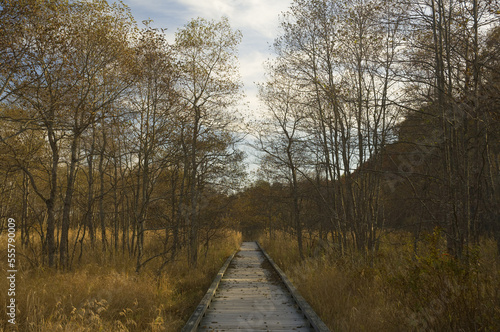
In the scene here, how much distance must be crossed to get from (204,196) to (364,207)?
27.5 ft

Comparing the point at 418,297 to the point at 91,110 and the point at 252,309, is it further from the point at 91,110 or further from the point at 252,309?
the point at 91,110

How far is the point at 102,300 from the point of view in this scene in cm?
577

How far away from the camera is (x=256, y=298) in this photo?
28.6 ft

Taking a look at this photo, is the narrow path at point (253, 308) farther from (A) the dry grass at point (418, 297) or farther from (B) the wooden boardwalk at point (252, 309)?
(A) the dry grass at point (418, 297)

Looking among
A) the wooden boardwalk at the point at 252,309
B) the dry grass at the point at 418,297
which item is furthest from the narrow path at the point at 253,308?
the dry grass at the point at 418,297

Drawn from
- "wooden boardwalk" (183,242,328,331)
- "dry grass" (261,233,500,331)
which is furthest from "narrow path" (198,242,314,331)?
"dry grass" (261,233,500,331)

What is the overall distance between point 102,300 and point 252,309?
10.6 ft

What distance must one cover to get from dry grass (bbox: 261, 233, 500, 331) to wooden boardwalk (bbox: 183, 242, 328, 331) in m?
0.54

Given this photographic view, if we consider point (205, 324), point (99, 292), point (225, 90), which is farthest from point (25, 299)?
point (225, 90)

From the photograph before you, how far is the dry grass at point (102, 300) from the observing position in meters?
5.45

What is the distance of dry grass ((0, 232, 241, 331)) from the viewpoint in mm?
5453

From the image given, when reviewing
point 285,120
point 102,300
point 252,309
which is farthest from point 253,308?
point 285,120

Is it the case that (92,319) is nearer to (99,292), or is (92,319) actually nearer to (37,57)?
(99,292)

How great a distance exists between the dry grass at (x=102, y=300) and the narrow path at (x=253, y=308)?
2.23 ft
